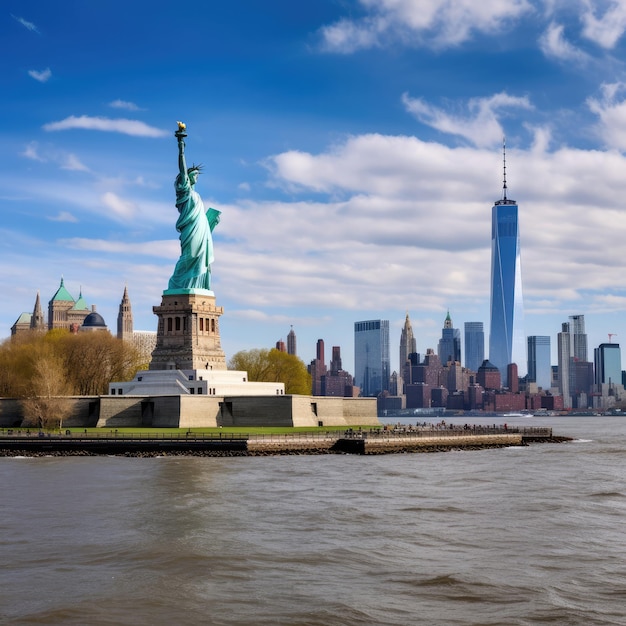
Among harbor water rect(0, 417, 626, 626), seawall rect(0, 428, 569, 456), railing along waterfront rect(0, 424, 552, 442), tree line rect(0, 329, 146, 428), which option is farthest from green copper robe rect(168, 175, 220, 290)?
harbor water rect(0, 417, 626, 626)

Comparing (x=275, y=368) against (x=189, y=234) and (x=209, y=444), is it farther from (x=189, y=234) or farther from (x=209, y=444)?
(x=209, y=444)

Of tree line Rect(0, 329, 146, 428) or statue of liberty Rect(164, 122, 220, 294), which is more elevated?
statue of liberty Rect(164, 122, 220, 294)

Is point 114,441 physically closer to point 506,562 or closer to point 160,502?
point 160,502

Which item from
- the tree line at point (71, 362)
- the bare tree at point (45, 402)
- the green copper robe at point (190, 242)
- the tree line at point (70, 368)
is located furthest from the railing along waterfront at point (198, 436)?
the green copper robe at point (190, 242)

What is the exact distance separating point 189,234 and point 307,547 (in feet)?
234

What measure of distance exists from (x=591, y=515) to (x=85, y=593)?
2596 centimetres

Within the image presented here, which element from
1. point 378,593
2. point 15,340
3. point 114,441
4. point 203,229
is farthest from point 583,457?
point 15,340

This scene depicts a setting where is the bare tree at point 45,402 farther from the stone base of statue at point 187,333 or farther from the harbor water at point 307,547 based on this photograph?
the harbor water at point 307,547


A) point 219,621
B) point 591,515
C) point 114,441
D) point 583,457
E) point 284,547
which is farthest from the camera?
point 583,457

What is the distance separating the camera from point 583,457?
279ft

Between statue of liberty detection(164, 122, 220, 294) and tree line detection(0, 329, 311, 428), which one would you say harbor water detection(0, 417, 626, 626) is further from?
statue of liberty detection(164, 122, 220, 294)

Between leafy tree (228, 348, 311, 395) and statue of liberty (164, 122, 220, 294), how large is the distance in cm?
2469

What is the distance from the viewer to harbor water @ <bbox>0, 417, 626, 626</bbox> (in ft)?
94.7

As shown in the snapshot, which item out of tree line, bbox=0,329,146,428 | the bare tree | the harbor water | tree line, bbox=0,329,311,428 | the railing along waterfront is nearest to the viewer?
the harbor water
